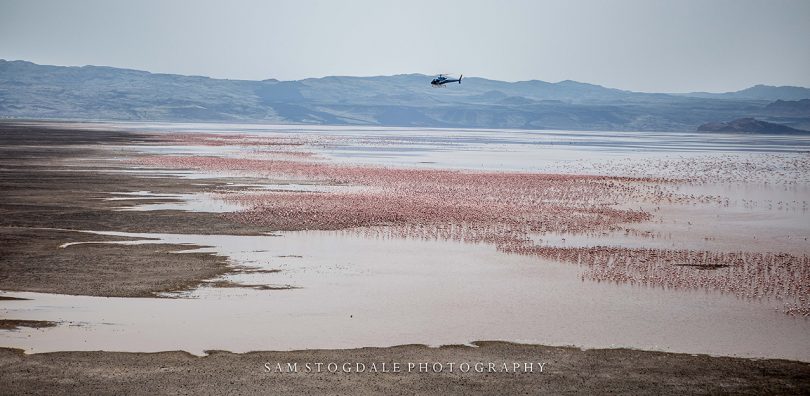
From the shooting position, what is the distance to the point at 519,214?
38281 mm

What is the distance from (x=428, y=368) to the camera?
15.3 metres

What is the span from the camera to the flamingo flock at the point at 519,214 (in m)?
24.7

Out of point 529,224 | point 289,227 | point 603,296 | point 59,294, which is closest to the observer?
point 59,294

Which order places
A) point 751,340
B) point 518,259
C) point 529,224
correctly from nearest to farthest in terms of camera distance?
point 751,340 < point 518,259 < point 529,224

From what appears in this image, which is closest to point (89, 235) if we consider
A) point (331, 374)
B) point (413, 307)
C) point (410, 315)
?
A: point (413, 307)

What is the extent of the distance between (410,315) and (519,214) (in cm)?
1944

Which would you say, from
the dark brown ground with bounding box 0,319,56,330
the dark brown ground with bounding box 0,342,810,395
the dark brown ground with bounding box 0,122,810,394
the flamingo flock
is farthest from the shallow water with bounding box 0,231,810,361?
the flamingo flock

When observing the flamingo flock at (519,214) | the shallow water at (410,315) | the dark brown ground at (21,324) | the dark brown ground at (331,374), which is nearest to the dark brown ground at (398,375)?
the dark brown ground at (331,374)

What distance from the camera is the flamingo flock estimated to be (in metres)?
24.7

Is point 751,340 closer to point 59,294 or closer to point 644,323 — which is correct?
point 644,323

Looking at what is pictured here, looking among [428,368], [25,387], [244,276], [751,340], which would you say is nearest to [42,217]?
[244,276]

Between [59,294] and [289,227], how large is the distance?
43.4 ft

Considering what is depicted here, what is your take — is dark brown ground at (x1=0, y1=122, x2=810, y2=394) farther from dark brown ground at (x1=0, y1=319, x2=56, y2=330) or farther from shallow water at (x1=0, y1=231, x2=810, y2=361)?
shallow water at (x1=0, y1=231, x2=810, y2=361)

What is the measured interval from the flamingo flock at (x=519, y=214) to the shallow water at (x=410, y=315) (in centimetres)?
205
